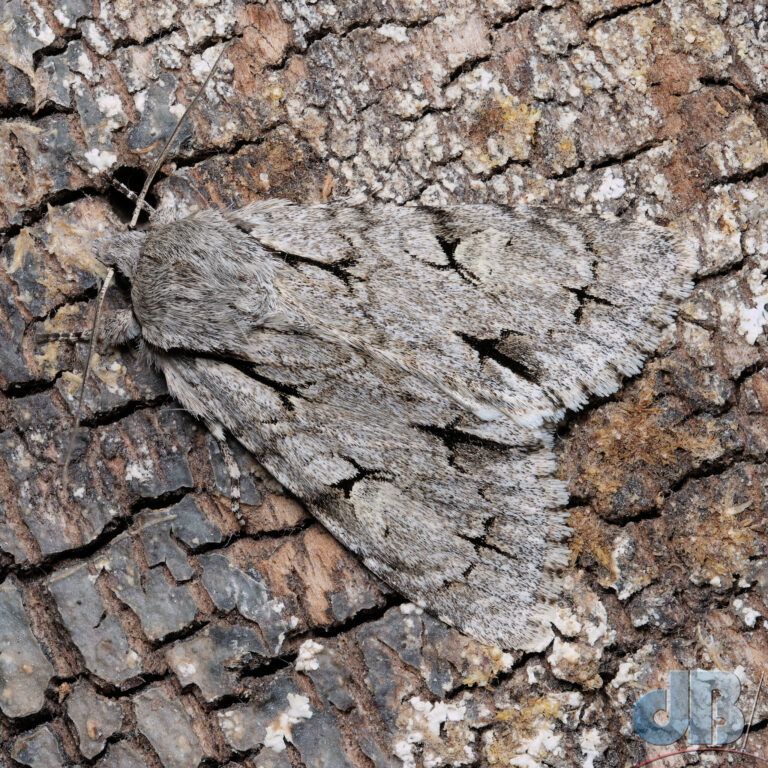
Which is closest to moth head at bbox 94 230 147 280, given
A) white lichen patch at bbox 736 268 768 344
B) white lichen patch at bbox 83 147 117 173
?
white lichen patch at bbox 83 147 117 173

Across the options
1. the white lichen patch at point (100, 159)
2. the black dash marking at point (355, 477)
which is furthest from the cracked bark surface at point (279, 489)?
the black dash marking at point (355, 477)

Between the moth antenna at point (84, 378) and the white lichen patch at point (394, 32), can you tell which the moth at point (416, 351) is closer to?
the moth antenna at point (84, 378)

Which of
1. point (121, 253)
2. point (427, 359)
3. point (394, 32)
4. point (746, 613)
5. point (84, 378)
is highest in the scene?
point (394, 32)

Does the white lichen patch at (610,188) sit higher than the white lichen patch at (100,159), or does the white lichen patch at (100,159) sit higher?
the white lichen patch at (100,159)

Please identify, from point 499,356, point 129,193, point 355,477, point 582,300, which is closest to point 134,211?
point 129,193

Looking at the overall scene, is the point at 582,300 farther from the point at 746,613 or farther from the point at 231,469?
the point at 231,469
